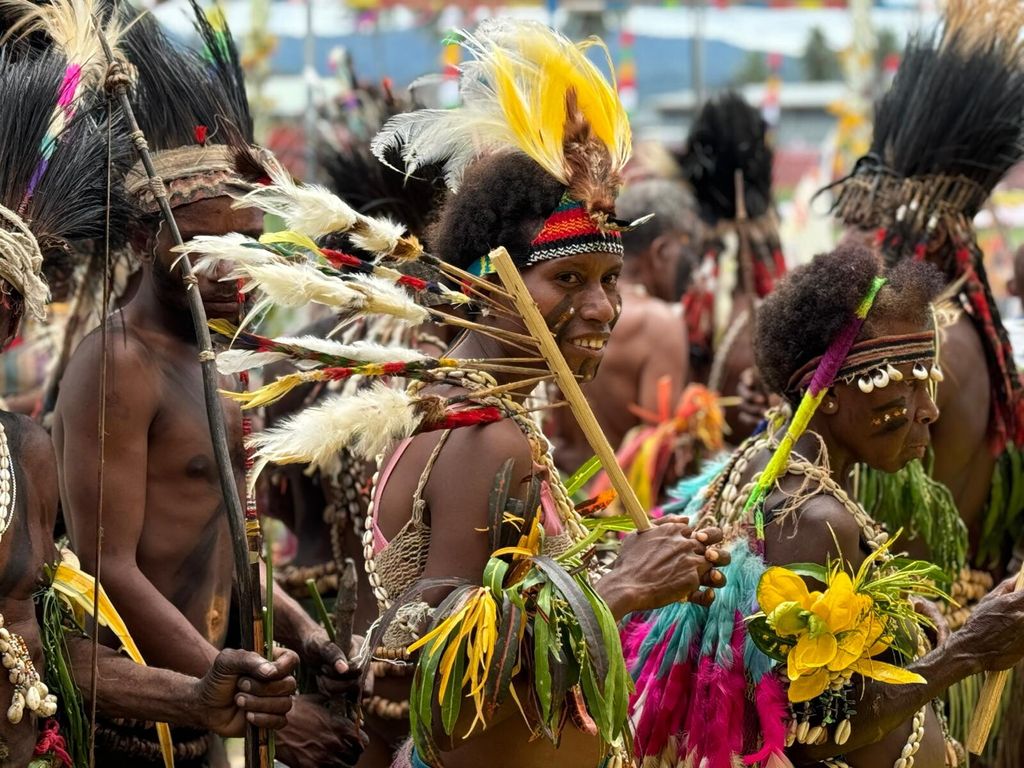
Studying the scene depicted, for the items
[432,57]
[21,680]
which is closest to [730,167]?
[21,680]

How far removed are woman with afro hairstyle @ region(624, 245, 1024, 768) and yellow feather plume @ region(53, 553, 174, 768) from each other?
1261mm

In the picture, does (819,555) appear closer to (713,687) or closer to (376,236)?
(713,687)

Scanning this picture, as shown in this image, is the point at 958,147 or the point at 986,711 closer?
the point at 986,711

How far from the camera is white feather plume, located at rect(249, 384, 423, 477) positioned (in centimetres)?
285

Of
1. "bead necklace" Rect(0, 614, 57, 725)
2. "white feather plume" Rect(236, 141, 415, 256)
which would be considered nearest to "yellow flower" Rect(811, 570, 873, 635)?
"white feather plume" Rect(236, 141, 415, 256)

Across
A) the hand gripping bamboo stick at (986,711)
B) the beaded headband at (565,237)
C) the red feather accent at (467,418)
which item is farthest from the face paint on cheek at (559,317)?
the hand gripping bamboo stick at (986,711)

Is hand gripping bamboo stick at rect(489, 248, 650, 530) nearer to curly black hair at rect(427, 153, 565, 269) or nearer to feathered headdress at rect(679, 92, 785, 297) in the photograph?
curly black hair at rect(427, 153, 565, 269)

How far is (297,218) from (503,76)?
0.54 m

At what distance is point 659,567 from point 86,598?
128cm

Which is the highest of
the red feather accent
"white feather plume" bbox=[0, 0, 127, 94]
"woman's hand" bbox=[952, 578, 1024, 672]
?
"white feather plume" bbox=[0, 0, 127, 94]

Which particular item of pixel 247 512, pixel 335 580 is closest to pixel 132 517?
pixel 247 512

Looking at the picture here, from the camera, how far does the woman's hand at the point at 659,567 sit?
3035mm

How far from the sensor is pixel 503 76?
3.13 metres

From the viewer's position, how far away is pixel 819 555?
11.6ft
